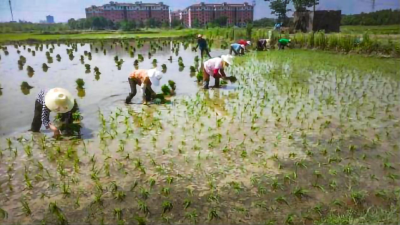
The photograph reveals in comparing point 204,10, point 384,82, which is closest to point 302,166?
point 384,82

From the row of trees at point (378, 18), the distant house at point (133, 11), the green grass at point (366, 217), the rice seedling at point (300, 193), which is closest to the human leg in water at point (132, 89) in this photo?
the distant house at point (133, 11)

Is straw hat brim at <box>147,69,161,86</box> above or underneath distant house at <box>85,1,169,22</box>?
underneath

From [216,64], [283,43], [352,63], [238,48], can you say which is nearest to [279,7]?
[283,43]

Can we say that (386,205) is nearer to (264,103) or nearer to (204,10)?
(264,103)

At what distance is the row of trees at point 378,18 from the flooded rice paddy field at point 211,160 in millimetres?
4250

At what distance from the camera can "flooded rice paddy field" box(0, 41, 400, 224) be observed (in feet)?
11.7

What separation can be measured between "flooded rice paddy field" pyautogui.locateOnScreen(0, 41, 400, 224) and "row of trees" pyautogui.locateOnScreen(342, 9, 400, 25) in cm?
425

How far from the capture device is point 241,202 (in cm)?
368

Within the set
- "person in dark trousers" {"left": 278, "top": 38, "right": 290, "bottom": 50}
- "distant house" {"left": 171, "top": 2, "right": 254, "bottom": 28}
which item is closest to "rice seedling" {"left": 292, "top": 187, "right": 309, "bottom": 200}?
"distant house" {"left": 171, "top": 2, "right": 254, "bottom": 28}

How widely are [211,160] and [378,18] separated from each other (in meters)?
14.5

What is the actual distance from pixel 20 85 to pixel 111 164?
26.6 feet

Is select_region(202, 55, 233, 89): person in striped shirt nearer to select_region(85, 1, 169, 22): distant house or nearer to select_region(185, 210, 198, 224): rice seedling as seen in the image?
select_region(85, 1, 169, 22): distant house

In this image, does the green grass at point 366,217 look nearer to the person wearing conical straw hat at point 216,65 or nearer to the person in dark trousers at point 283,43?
the person wearing conical straw hat at point 216,65

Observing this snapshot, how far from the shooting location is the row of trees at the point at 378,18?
457 inches
